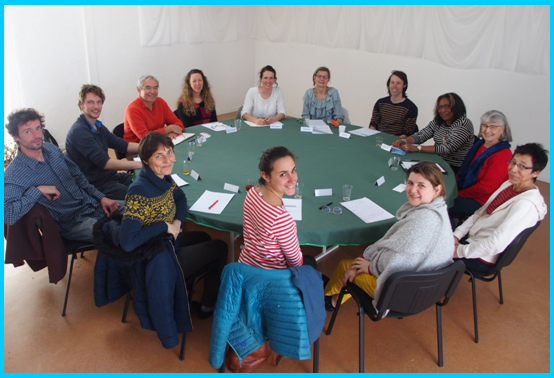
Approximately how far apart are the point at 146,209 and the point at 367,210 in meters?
1.51

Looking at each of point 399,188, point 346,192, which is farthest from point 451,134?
point 346,192

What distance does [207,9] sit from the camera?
735cm

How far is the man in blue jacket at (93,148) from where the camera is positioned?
11.0 feet

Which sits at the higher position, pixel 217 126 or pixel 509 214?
pixel 217 126

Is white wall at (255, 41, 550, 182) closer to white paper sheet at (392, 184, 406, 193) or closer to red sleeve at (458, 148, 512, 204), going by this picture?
red sleeve at (458, 148, 512, 204)

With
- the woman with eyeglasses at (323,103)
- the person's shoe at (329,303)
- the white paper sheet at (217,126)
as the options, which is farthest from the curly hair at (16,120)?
the woman with eyeglasses at (323,103)

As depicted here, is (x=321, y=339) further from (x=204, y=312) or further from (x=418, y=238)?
(x=418, y=238)

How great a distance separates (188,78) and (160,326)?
11.0 feet

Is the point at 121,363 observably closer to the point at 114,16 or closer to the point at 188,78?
the point at 188,78

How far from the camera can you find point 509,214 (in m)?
2.54

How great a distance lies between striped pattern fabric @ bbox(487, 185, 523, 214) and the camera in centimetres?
278

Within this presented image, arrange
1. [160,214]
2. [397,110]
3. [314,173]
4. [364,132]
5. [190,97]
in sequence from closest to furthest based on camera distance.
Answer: [160,214] → [314,173] → [364,132] → [397,110] → [190,97]

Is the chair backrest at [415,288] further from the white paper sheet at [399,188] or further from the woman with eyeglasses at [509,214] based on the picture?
the white paper sheet at [399,188]

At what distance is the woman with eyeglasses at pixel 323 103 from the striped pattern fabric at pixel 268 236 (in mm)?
3119
